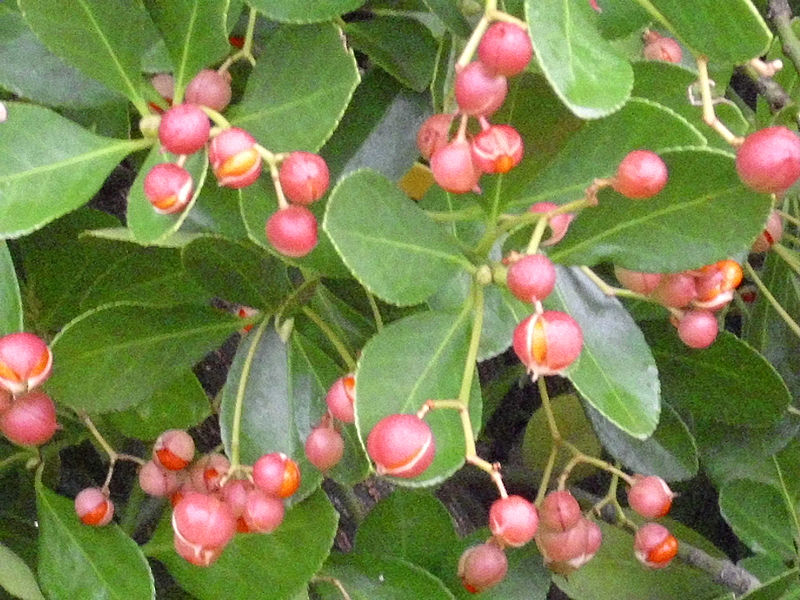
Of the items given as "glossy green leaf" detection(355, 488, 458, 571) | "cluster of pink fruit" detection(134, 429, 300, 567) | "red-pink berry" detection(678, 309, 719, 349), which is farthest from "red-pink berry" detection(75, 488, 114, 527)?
"red-pink berry" detection(678, 309, 719, 349)

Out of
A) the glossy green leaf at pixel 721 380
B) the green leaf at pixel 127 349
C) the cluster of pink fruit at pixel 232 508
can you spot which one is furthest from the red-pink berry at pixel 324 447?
the glossy green leaf at pixel 721 380

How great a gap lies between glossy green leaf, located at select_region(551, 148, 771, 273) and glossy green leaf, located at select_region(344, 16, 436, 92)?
0.47ft

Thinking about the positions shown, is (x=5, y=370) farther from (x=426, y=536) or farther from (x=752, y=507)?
(x=752, y=507)

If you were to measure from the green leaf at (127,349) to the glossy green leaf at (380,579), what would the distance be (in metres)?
0.24

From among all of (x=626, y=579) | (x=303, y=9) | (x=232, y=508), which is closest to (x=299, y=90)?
(x=303, y=9)

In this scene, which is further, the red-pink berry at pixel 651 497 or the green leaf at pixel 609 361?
the red-pink berry at pixel 651 497

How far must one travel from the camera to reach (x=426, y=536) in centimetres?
78

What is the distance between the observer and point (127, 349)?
60cm

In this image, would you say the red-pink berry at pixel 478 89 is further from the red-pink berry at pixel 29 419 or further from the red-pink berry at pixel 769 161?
the red-pink berry at pixel 29 419

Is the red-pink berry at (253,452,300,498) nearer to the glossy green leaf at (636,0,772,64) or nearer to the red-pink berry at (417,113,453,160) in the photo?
the red-pink berry at (417,113,453,160)

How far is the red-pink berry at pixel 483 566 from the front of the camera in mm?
650

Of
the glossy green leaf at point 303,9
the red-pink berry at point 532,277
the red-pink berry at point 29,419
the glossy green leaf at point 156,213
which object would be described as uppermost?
the glossy green leaf at point 303,9

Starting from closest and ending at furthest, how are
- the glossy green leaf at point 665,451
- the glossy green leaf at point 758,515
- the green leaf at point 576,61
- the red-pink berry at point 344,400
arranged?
the green leaf at point 576,61
the red-pink berry at point 344,400
the glossy green leaf at point 665,451
the glossy green leaf at point 758,515

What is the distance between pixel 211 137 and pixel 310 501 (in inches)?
11.6
